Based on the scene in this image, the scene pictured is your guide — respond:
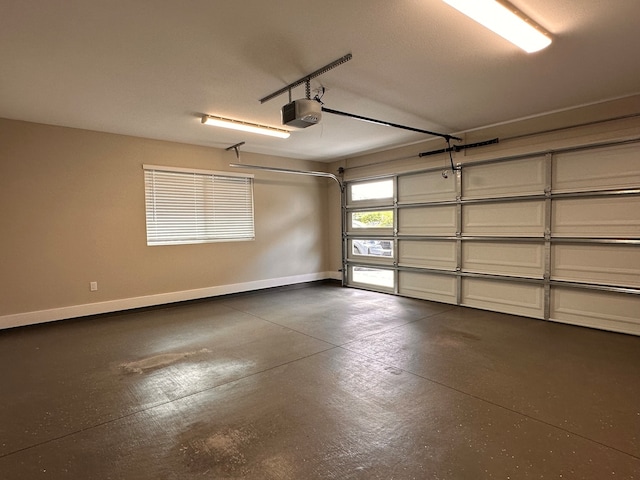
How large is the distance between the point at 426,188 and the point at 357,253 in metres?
2.06

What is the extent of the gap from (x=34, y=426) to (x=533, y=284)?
5.39m

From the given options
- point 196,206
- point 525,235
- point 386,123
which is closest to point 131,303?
point 196,206

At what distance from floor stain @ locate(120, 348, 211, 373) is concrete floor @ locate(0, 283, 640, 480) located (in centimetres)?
2

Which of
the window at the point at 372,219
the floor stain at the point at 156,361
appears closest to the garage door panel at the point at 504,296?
the window at the point at 372,219

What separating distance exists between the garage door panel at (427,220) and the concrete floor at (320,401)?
1.74m

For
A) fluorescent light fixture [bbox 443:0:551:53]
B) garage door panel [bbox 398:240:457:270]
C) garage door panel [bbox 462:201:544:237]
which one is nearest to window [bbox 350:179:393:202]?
garage door panel [bbox 398:240:457:270]

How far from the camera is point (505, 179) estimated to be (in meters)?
4.85

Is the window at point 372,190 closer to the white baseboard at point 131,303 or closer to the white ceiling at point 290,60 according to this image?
the white ceiling at point 290,60

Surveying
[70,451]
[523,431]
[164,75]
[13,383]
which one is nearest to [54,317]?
[13,383]

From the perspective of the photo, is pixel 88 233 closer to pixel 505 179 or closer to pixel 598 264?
pixel 505 179

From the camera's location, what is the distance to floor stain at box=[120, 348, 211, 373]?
3172mm

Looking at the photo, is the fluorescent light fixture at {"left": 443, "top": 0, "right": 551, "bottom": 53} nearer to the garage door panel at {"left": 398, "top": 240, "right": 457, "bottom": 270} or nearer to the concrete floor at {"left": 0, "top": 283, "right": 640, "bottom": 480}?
the concrete floor at {"left": 0, "top": 283, "right": 640, "bottom": 480}

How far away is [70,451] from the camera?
2.00 meters

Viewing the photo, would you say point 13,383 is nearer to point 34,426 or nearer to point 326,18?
point 34,426
